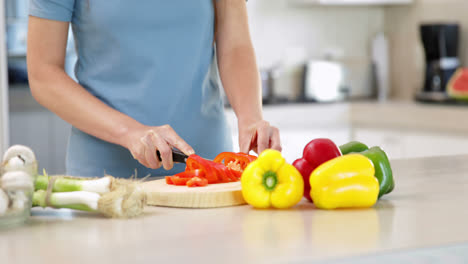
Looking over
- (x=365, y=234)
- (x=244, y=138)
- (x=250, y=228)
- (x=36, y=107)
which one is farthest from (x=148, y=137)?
(x=36, y=107)

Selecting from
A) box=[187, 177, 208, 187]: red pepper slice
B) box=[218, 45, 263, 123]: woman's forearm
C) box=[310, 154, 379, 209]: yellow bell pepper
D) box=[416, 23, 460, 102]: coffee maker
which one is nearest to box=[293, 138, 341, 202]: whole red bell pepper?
box=[310, 154, 379, 209]: yellow bell pepper

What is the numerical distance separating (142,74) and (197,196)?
59cm

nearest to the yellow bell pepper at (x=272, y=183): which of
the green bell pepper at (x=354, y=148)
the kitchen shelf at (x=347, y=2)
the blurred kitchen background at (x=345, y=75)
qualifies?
the green bell pepper at (x=354, y=148)

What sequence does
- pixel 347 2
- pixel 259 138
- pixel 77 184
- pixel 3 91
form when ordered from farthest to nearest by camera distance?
pixel 347 2 < pixel 3 91 < pixel 259 138 < pixel 77 184

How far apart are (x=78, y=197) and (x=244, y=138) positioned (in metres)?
0.55

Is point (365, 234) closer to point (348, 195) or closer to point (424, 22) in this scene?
point (348, 195)

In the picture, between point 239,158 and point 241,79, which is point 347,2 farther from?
point 239,158

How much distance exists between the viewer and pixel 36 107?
10.2 feet

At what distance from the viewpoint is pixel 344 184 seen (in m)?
1.06

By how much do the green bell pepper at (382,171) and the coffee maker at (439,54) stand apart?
2604 millimetres

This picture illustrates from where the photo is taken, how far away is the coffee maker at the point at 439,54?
3.69 metres

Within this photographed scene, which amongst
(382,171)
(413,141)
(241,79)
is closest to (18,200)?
(382,171)

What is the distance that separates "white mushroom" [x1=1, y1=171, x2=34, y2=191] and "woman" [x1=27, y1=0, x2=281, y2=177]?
45 centimetres

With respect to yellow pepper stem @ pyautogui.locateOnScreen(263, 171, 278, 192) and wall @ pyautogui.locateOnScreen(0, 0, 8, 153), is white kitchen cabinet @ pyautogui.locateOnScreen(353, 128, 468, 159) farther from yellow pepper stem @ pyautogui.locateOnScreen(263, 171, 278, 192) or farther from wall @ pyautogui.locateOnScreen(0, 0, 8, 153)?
yellow pepper stem @ pyautogui.locateOnScreen(263, 171, 278, 192)
